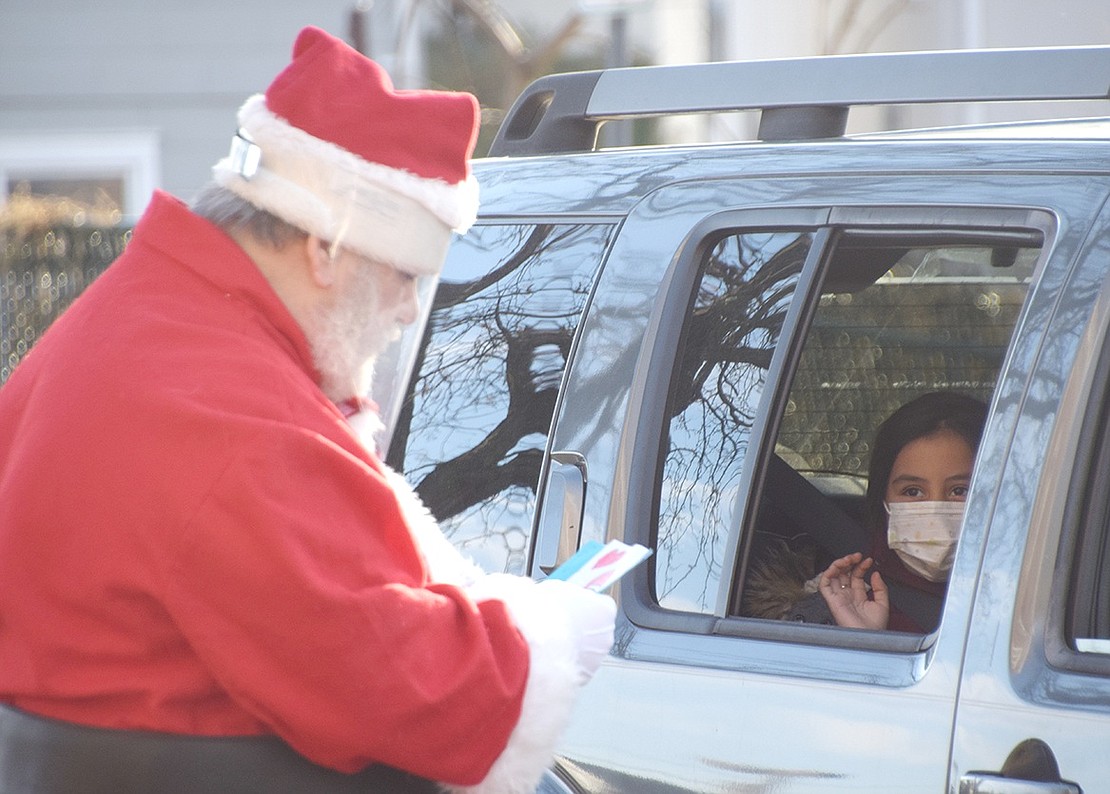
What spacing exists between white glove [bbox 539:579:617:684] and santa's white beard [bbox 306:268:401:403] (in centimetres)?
37

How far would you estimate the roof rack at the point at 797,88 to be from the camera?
261 centimetres

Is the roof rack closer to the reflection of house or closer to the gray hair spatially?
the gray hair

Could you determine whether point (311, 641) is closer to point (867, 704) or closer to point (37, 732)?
point (37, 732)

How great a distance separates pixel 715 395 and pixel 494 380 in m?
0.40

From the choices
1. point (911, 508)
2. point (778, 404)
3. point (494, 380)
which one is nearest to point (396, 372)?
point (494, 380)

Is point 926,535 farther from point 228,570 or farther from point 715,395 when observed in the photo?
point 228,570

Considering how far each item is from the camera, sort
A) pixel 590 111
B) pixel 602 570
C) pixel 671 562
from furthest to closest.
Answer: pixel 590 111 < pixel 671 562 < pixel 602 570

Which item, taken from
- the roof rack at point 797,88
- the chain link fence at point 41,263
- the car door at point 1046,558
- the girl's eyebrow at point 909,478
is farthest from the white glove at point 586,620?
the chain link fence at point 41,263

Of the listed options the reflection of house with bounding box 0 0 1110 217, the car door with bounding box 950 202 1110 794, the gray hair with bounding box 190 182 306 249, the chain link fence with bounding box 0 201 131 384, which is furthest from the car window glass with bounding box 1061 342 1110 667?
the reflection of house with bounding box 0 0 1110 217

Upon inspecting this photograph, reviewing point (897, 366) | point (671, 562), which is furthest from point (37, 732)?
point (897, 366)

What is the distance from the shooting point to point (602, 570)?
6.59 ft

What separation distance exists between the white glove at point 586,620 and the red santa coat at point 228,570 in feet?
0.09

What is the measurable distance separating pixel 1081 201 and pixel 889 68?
0.59 meters

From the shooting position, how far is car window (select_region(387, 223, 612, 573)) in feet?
8.70
